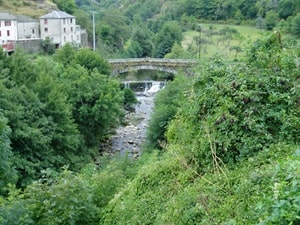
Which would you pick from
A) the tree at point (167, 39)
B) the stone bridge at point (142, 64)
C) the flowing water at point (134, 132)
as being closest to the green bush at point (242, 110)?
the flowing water at point (134, 132)

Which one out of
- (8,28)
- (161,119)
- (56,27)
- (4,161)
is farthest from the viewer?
(56,27)

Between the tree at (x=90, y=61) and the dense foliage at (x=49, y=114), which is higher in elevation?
the tree at (x=90, y=61)

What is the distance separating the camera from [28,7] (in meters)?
47.6

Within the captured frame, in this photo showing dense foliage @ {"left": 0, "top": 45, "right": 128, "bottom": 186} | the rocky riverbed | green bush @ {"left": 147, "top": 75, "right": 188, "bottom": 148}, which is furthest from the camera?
the rocky riverbed

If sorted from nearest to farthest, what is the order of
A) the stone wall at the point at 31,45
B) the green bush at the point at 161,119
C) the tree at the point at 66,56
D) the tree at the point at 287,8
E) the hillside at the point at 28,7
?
the green bush at the point at 161,119
the tree at the point at 66,56
the stone wall at the point at 31,45
the tree at the point at 287,8
the hillside at the point at 28,7

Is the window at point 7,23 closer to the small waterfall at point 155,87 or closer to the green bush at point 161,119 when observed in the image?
the small waterfall at point 155,87

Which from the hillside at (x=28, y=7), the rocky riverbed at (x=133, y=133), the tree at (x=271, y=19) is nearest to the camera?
the rocky riverbed at (x=133, y=133)

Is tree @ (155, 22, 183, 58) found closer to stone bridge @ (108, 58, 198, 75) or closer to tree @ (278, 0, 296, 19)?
tree @ (278, 0, 296, 19)

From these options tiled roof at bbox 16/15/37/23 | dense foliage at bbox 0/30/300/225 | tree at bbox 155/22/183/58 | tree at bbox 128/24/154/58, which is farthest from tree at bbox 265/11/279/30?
dense foliage at bbox 0/30/300/225

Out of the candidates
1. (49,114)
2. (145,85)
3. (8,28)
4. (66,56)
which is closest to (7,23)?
(8,28)

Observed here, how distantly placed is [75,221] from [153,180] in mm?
1599

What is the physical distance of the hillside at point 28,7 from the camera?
4438 cm

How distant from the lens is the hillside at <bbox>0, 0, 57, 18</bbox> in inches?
1747

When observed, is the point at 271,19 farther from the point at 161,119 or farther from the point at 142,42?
the point at 161,119
